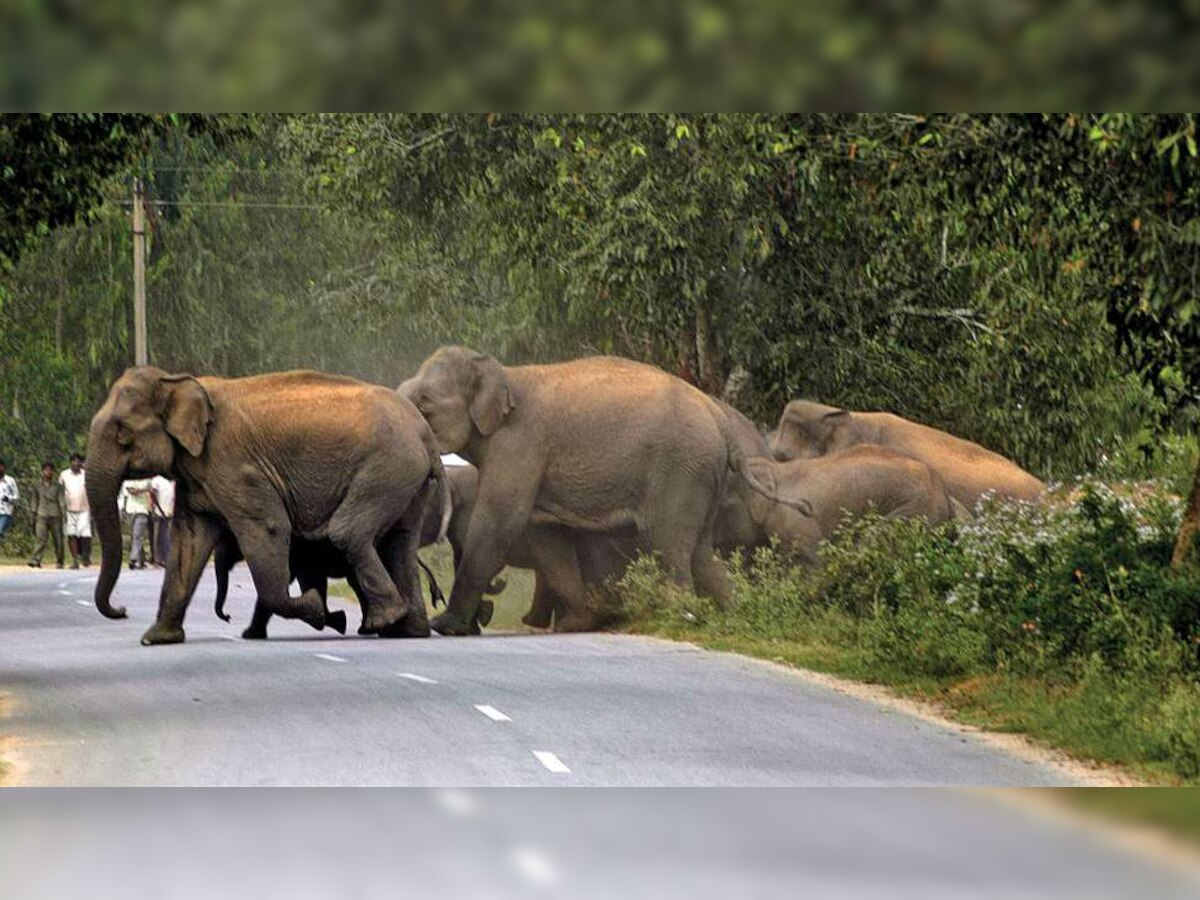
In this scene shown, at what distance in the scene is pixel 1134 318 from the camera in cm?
1328

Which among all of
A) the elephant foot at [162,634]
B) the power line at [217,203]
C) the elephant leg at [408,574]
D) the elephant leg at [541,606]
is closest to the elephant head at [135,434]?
the elephant foot at [162,634]

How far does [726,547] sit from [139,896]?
7.43 m

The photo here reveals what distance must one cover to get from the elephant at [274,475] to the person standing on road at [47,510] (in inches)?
9.4

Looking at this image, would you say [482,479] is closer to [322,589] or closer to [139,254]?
[322,589]

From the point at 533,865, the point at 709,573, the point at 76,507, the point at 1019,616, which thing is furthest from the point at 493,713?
the point at 709,573

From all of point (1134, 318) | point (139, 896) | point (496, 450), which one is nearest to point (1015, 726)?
point (1134, 318)

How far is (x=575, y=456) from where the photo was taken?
719 inches

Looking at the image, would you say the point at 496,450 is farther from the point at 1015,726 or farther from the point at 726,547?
the point at 1015,726

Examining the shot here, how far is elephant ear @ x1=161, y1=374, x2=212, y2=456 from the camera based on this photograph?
15.6 metres

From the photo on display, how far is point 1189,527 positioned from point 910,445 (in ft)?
8.59

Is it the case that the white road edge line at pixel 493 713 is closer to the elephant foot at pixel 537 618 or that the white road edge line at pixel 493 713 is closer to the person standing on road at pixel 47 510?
the person standing on road at pixel 47 510

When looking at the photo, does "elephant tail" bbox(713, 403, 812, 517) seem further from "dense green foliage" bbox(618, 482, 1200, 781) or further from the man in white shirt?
the man in white shirt

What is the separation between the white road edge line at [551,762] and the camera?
11.9 meters

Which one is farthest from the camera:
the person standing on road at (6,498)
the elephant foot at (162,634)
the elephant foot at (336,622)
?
the elephant foot at (336,622)
